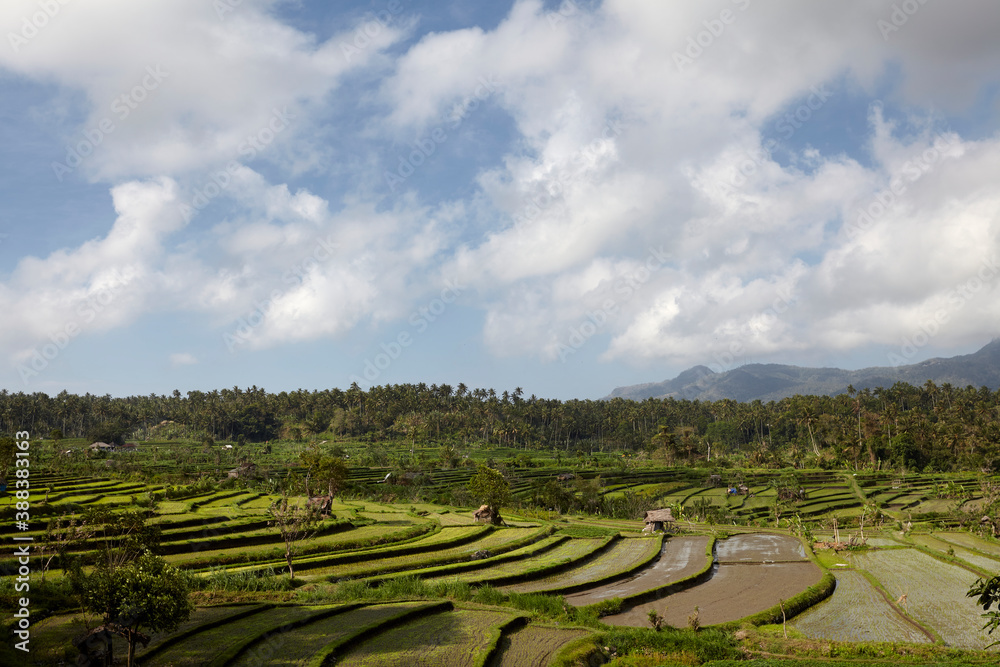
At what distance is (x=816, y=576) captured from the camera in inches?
1734

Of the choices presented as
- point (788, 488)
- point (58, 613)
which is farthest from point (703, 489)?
point (58, 613)

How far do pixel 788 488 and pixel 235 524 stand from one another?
84.7 m

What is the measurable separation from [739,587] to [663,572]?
588cm

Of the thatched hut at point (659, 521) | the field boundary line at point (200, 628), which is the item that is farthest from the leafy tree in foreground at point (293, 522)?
the thatched hut at point (659, 521)

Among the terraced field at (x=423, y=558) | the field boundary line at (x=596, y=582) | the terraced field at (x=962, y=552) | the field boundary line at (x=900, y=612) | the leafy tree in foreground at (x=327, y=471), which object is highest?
the leafy tree in foreground at (x=327, y=471)

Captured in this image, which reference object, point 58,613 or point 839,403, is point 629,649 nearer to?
point 58,613

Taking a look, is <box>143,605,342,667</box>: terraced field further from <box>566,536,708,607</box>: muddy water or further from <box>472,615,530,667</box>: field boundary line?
<box>566,536,708,607</box>: muddy water

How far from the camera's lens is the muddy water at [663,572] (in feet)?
124

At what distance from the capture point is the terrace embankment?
34.0 meters

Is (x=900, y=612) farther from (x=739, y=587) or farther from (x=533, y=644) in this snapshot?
(x=533, y=644)

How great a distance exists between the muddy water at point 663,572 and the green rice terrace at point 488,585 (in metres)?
0.26

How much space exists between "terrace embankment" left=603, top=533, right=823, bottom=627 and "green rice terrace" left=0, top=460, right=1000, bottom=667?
0.23 m

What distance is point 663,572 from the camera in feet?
148

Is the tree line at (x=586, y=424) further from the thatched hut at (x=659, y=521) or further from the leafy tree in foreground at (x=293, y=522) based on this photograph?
the leafy tree in foreground at (x=293, y=522)
